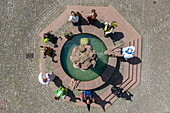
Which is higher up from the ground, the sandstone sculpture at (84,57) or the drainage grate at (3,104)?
the sandstone sculpture at (84,57)

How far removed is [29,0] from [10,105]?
10.5 m

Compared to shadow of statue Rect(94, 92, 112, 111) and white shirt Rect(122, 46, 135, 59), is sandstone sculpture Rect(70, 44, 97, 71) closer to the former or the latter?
white shirt Rect(122, 46, 135, 59)

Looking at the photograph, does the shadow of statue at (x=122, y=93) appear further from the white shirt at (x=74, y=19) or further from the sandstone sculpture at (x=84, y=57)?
the white shirt at (x=74, y=19)

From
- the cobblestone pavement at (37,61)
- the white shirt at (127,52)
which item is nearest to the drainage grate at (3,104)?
the cobblestone pavement at (37,61)

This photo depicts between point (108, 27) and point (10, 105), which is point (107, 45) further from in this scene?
point (10, 105)

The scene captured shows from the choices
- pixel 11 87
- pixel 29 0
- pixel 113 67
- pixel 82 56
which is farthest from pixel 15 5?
pixel 113 67

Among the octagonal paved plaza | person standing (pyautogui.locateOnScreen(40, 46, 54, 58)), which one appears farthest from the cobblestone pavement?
person standing (pyautogui.locateOnScreen(40, 46, 54, 58))

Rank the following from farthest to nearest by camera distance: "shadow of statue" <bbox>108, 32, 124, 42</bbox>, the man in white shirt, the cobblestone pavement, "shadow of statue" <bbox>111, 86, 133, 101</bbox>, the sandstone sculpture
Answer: the cobblestone pavement, "shadow of statue" <bbox>108, 32, 124, 42</bbox>, "shadow of statue" <bbox>111, 86, 133, 101</bbox>, the man in white shirt, the sandstone sculpture

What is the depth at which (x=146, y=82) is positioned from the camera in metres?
14.0

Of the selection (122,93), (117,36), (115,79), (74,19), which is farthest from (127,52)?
(74,19)

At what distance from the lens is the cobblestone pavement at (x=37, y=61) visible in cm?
1392

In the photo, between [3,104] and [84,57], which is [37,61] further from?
[84,57]

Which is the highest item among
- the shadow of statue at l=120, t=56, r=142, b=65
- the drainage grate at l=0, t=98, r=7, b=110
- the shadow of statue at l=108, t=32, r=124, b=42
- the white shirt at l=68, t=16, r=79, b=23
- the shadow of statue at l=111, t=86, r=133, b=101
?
the white shirt at l=68, t=16, r=79, b=23

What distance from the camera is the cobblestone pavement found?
13.9 meters
